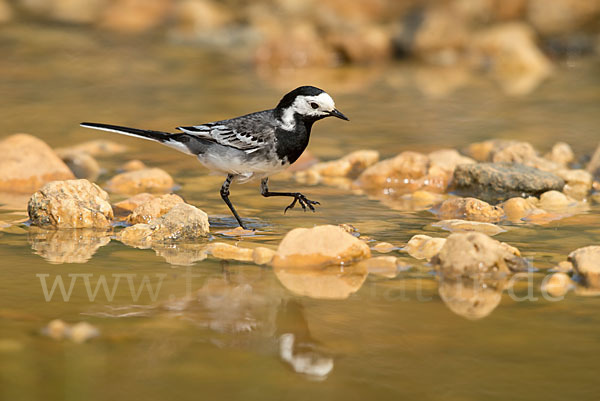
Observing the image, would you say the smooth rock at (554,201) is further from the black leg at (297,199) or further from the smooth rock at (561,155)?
the black leg at (297,199)

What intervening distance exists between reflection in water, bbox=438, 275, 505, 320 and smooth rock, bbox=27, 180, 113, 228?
280 centimetres

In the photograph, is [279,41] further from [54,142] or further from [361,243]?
[361,243]

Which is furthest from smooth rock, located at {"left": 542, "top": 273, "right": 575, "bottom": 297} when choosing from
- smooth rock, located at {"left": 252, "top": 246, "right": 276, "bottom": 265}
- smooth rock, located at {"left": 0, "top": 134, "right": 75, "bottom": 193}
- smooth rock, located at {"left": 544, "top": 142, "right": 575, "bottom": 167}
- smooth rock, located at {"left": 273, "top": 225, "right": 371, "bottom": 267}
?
smooth rock, located at {"left": 0, "top": 134, "right": 75, "bottom": 193}

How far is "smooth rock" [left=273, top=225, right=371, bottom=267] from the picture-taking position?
558 centimetres

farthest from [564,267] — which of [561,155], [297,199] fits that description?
[561,155]

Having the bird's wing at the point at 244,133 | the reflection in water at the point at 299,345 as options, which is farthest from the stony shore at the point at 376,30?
the reflection in water at the point at 299,345

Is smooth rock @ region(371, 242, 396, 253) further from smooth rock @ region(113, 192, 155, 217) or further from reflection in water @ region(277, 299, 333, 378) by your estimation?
smooth rock @ region(113, 192, 155, 217)

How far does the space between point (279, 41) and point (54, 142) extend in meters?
7.18

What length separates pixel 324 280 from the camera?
5.39 meters

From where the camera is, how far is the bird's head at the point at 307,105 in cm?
660

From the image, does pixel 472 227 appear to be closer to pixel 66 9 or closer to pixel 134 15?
pixel 134 15

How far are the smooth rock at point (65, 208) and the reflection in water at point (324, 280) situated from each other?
5.95 feet

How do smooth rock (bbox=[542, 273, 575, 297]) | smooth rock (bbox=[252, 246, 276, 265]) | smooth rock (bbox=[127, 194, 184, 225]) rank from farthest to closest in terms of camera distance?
smooth rock (bbox=[127, 194, 184, 225]) → smooth rock (bbox=[252, 246, 276, 265]) → smooth rock (bbox=[542, 273, 575, 297])

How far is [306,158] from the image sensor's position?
30.6 feet
